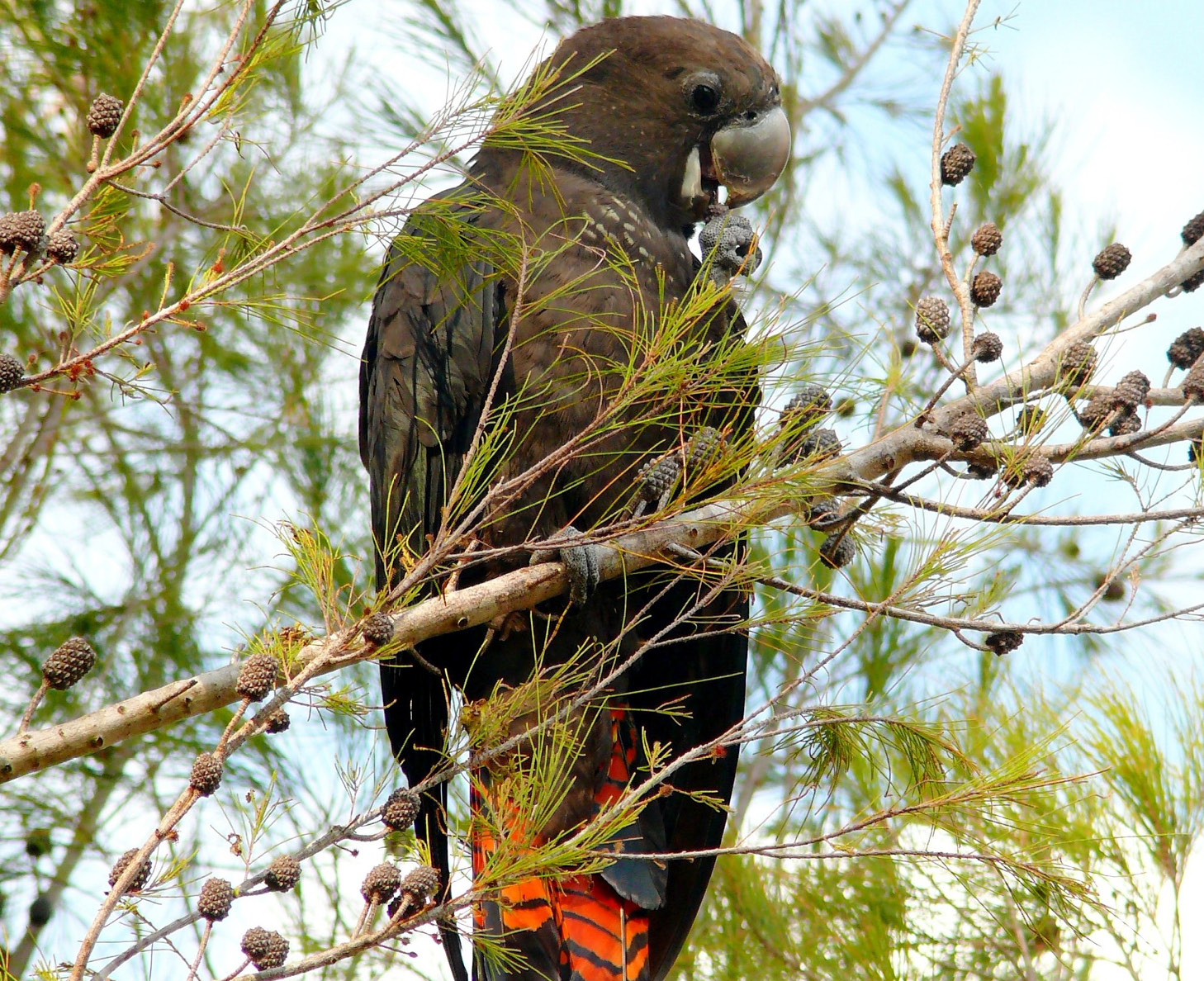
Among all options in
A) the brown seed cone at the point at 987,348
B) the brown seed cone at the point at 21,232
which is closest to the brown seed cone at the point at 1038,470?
the brown seed cone at the point at 987,348

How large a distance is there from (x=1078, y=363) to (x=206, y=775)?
1.32 metres

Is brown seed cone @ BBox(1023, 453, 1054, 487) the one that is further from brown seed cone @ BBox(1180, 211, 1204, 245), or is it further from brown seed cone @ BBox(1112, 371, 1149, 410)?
brown seed cone @ BBox(1180, 211, 1204, 245)

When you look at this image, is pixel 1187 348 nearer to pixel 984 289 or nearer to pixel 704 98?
pixel 984 289

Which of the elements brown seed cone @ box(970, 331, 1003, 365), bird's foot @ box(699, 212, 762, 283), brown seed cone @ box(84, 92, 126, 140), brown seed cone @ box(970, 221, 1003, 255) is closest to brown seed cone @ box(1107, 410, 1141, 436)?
brown seed cone @ box(970, 331, 1003, 365)

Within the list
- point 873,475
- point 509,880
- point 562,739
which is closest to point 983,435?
point 873,475

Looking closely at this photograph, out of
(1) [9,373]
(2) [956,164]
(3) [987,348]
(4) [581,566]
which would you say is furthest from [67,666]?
(2) [956,164]

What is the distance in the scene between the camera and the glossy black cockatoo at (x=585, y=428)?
212 centimetres

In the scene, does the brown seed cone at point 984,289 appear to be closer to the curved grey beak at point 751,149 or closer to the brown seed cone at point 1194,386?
the brown seed cone at point 1194,386

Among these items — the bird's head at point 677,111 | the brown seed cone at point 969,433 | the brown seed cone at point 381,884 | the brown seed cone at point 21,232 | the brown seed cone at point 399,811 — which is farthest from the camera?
the bird's head at point 677,111

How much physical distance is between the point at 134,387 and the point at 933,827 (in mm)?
1147

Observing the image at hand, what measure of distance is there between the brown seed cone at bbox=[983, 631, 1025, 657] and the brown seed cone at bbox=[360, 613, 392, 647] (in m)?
0.79

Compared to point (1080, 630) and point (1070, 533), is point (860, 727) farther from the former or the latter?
point (1070, 533)

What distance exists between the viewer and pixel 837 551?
182cm

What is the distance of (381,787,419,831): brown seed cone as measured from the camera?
145 centimetres
